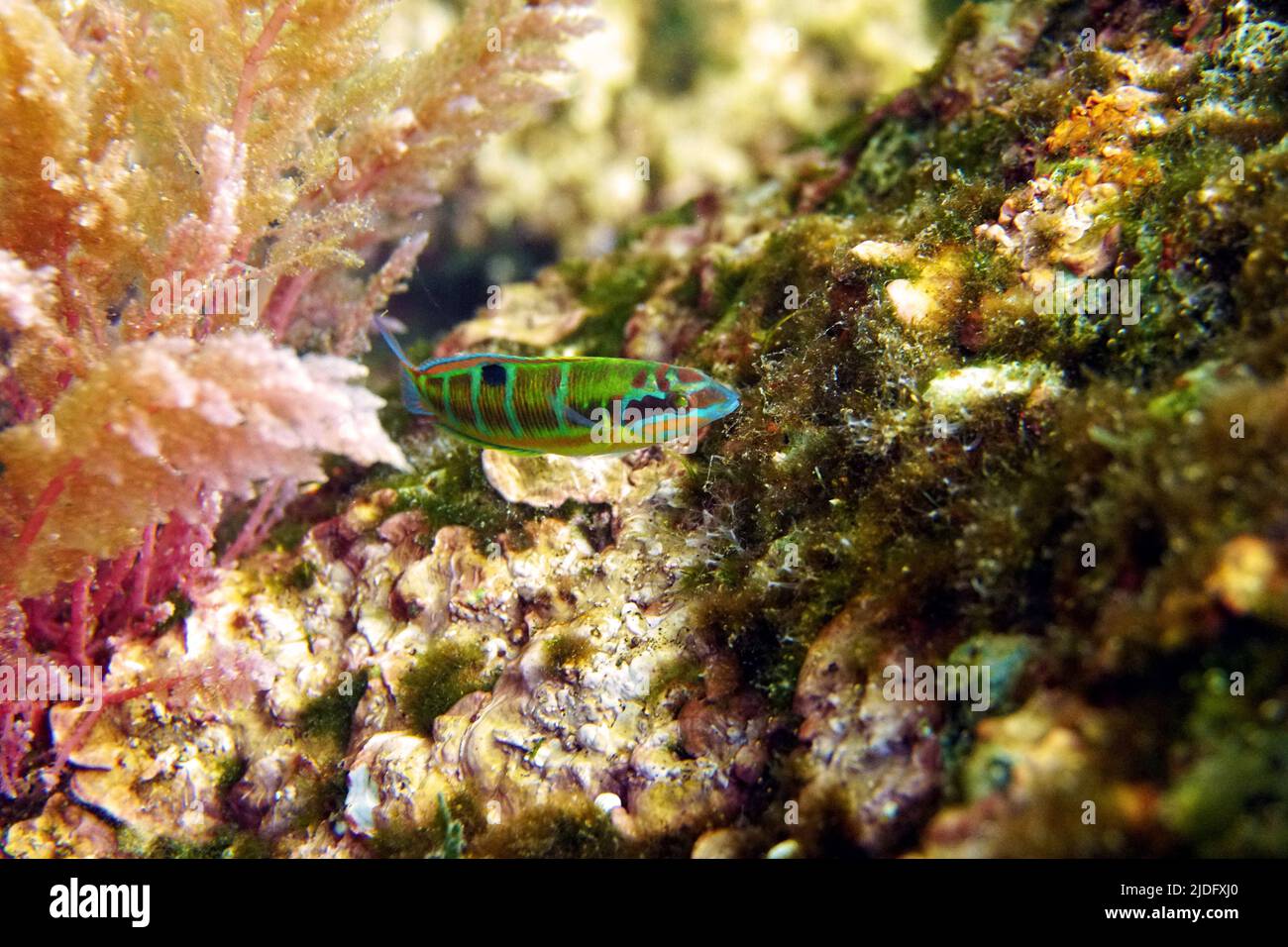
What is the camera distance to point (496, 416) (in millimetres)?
2986

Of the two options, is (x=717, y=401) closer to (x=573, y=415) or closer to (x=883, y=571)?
(x=573, y=415)

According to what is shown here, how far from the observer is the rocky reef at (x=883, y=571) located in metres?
1.93

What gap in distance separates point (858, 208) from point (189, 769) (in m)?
5.12

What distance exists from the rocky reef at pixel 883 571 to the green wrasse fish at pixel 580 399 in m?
0.61

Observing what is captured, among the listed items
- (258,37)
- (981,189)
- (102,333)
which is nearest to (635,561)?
(981,189)

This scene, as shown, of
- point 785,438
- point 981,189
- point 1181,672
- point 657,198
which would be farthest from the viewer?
point 657,198

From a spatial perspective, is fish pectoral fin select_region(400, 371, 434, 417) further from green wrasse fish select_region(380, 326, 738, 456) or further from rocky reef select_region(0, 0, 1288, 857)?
rocky reef select_region(0, 0, 1288, 857)

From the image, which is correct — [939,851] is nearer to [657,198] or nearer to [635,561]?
[635,561]

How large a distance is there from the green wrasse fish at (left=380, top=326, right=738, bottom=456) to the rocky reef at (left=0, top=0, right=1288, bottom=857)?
2.01 ft

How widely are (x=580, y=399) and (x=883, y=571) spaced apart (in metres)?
1.36

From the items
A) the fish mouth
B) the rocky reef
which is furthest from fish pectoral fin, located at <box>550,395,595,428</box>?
the rocky reef

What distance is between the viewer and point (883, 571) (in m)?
2.67

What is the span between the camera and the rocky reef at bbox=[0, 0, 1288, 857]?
1.93 metres
